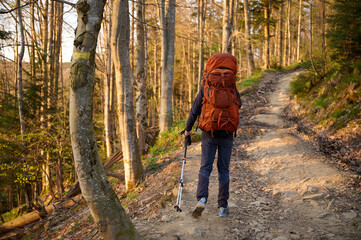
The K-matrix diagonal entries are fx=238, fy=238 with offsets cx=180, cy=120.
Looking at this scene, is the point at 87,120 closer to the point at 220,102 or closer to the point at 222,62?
the point at 220,102

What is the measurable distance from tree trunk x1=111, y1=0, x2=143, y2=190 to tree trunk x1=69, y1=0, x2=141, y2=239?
271 centimetres

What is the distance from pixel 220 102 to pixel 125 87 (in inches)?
113

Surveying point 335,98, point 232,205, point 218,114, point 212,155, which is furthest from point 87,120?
point 335,98

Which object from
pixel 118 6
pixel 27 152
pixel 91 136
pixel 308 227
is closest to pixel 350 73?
pixel 308 227

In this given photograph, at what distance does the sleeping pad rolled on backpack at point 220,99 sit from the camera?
11.0ft

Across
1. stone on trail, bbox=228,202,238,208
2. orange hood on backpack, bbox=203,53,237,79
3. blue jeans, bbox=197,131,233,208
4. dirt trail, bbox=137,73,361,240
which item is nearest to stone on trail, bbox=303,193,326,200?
dirt trail, bbox=137,73,361,240

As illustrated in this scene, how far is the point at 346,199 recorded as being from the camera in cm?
394

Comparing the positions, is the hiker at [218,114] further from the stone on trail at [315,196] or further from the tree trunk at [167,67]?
the tree trunk at [167,67]

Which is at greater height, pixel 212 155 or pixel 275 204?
pixel 212 155

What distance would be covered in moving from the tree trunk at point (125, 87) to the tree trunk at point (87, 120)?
8.91 feet

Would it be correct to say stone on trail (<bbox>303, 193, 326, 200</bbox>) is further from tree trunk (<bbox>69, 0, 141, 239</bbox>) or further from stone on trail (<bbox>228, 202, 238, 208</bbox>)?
tree trunk (<bbox>69, 0, 141, 239</bbox>)

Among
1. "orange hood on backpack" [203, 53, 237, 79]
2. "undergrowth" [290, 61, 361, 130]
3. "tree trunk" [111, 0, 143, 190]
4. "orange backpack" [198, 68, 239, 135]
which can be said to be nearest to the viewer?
"orange backpack" [198, 68, 239, 135]

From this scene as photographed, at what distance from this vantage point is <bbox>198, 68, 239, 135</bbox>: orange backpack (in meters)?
3.36

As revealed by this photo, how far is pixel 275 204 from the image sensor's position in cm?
423
